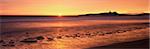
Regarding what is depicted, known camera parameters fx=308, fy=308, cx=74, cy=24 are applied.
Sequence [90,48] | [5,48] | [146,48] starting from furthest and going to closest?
[5,48]
[90,48]
[146,48]

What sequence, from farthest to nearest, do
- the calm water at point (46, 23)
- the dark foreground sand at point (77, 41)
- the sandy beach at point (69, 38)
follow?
the calm water at point (46, 23)
the sandy beach at point (69, 38)
the dark foreground sand at point (77, 41)

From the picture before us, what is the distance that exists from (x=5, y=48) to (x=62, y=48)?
134 inches

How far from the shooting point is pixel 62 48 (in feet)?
55.5

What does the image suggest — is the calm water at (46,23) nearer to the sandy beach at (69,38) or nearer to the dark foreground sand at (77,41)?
the sandy beach at (69,38)

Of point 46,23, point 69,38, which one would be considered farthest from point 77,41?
point 46,23

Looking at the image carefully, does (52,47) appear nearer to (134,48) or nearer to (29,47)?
(29,47)

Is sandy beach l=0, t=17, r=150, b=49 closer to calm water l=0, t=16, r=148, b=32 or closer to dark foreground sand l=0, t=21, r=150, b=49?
dark foreground sand l=0, t=21, r=150, b=49

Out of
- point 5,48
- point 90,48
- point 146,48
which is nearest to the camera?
point 146,48

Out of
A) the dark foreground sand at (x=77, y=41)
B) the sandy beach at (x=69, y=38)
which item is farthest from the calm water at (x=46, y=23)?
the dark foreground sand at (x=77, y=41)

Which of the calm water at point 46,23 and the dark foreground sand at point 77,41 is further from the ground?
the dark foreground sand at point 77,41

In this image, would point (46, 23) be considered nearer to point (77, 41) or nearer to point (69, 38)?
point (69, 38)

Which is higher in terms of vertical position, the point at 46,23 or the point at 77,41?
the point at 77,41

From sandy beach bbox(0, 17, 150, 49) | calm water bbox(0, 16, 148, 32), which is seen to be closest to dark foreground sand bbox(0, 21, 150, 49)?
sandy beach bbox(0, 17, 150, 49)

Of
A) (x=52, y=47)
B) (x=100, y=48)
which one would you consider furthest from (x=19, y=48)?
(x=100, y=48)
